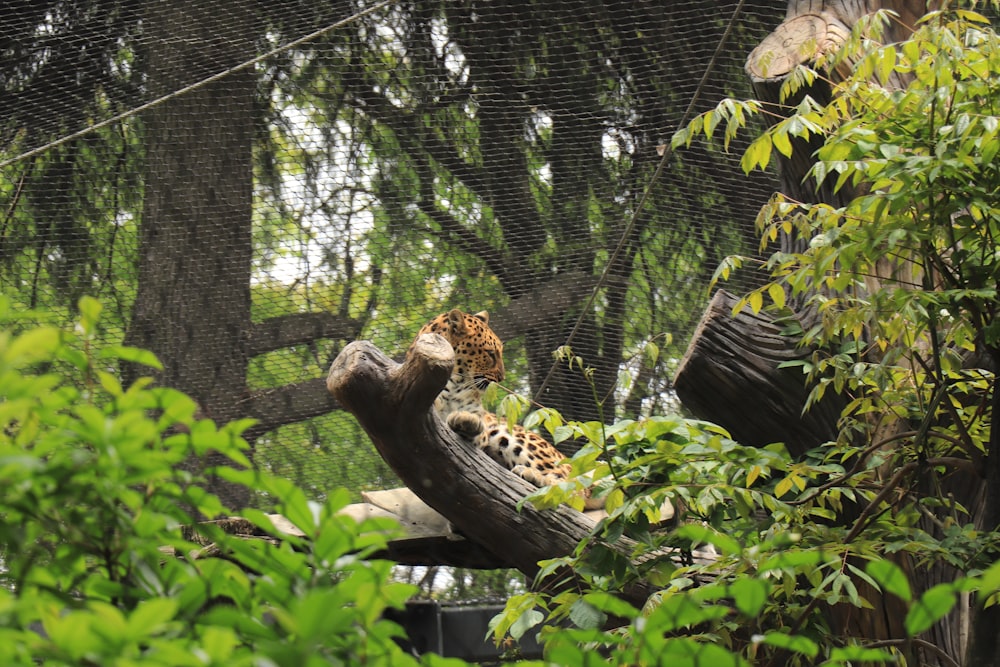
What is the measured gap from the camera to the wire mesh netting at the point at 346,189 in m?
4.20

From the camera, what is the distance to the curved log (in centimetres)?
244

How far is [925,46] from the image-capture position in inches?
82.3

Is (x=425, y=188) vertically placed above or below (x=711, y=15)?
below

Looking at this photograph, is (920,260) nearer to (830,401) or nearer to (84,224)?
(830,401)

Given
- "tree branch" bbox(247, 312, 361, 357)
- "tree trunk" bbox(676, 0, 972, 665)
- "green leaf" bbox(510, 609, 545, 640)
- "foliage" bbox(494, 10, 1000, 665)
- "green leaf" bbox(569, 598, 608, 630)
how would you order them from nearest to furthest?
"foliage" bbox(494, 10, 1000, 665) < "green leaf" bbox(569, 598, 608, 630) < "green leaf" bbox(510, 609, 545, 640) < "tree trunk" bbox(676, 0, 972, 665) < "tree branch" bbox(247, 312, 361, 357)

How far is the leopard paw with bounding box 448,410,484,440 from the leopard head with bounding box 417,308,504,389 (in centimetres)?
102

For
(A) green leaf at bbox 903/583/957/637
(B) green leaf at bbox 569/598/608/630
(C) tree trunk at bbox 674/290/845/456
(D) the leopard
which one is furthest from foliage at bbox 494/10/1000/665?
(A) green leaf at bbox 903/583/957/637

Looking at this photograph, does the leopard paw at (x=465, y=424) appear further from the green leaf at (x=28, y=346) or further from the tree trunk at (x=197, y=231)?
the green leaf at (x=28, y=346)

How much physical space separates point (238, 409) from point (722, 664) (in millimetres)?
3697

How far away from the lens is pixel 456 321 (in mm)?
4105

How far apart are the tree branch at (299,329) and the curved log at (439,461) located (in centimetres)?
173

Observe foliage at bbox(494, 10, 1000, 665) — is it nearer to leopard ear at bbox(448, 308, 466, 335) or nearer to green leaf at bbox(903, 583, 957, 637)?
green leaf at bbox(903, 583, 957, 637)

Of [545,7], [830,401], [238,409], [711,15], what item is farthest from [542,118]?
[830,401]

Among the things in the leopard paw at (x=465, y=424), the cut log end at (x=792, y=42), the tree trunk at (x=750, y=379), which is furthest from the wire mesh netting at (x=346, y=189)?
the tree trunk at (x=750, y=379)
